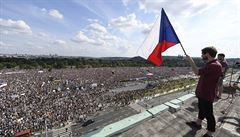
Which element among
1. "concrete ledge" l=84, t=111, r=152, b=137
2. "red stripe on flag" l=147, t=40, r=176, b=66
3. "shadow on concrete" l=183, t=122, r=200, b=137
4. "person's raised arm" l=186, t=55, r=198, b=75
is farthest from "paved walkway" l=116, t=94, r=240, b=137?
"red stripe on flag" l=147, t=40, r=176, b=66

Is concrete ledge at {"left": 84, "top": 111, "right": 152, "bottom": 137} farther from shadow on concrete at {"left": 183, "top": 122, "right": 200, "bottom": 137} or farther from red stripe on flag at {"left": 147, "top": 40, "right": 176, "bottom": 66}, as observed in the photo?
red stripe on flag at {"left": 147, "top": 40, "right": 176, "bottom": 66}

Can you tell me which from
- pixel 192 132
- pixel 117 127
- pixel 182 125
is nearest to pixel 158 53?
pixel 182 125

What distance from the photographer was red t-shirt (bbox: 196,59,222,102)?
353 cm

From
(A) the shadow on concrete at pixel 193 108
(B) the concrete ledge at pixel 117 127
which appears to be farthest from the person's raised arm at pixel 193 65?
(A) the shadow on concrete at pixel 193 108

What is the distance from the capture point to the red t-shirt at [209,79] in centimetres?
353

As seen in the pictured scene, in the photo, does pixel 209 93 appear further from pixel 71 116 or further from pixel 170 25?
pixel 71 116

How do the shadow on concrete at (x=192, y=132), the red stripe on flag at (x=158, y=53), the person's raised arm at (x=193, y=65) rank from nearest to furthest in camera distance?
the person's raised arm at (x=193, y=65), the shadow on concrete at (x=192, y=132), the red stripe on flag at (x=158, y=53)

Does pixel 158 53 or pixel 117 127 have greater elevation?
pixel 158 53

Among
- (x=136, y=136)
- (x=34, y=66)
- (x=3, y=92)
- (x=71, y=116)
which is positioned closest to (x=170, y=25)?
(x=136, y=136)

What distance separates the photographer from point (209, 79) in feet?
11.9

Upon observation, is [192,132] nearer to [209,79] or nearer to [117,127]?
[209,79]

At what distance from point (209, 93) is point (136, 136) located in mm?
1845

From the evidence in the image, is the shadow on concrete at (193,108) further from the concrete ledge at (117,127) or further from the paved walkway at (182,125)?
the concrete ledge at (117,127)

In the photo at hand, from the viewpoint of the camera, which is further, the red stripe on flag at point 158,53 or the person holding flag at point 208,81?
the red stripe on flag at point 158,53
